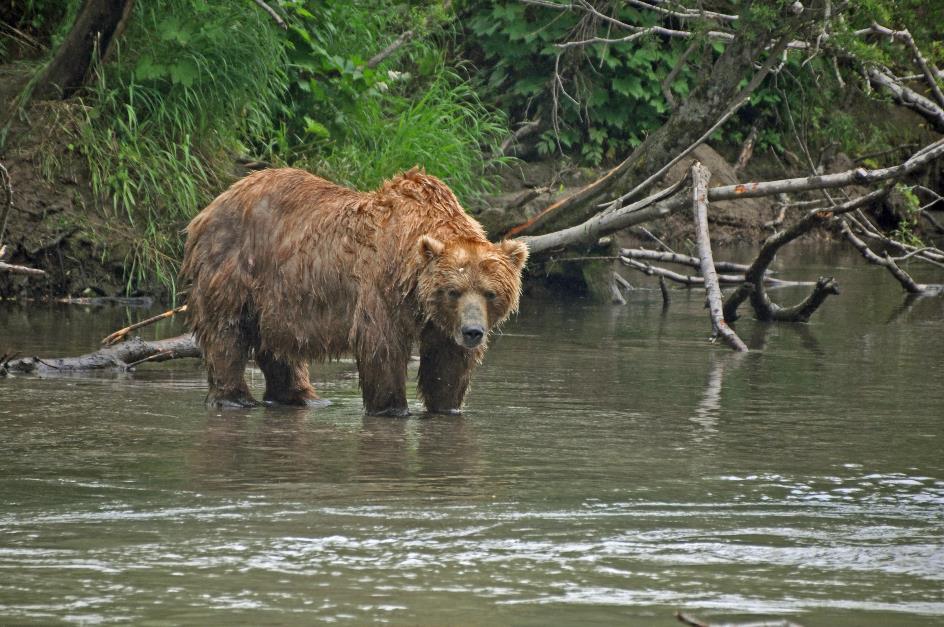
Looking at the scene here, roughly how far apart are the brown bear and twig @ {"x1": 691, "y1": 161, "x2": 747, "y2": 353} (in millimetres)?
2668

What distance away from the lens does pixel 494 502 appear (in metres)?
5.28

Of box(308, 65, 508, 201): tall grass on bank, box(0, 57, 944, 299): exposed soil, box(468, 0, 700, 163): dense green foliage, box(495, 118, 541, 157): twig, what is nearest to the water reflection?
box(0, 57, 944, 299): exposed soil

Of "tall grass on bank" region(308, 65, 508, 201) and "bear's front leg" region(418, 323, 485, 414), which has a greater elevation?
"tall grass on bank" region(308, 65, 508, 201)

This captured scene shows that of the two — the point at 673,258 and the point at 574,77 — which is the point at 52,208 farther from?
the point at 574,77

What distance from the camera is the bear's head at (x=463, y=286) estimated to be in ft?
22.8

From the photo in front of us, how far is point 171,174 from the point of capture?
12539 mm

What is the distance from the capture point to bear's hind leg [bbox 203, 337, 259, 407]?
7.67 m

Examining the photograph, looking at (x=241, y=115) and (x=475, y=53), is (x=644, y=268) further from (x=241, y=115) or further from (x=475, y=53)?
(x=475, y=53)

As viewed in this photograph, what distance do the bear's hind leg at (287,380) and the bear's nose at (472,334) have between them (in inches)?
51.5

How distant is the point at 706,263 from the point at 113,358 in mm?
3956

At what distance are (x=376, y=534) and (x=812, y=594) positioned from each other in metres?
1.44

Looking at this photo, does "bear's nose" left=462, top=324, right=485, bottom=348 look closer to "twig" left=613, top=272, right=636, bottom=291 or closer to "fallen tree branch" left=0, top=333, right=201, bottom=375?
"fallen tree branch" left=0, top=333, right=201, bottom=375

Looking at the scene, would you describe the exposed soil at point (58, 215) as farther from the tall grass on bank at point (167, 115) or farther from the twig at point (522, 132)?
the twig at point (522, 132)

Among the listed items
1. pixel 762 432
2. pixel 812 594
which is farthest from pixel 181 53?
pixel 812 594
